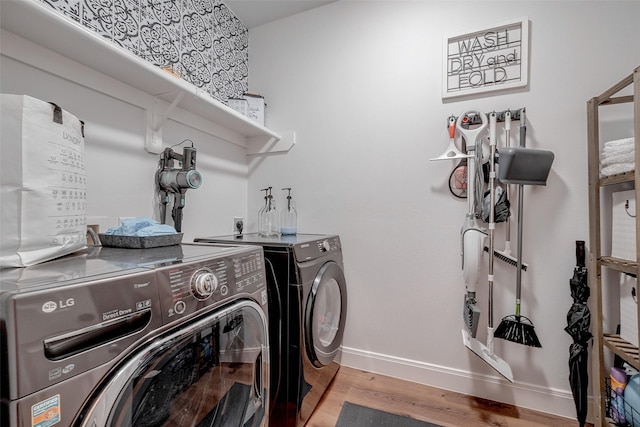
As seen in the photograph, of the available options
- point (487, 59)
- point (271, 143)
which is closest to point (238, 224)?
point (271, 143)

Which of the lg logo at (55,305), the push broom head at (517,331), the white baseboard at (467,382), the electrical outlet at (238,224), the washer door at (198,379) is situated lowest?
the white baseboard at (467,382)

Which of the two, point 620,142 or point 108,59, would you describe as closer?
point 108,59

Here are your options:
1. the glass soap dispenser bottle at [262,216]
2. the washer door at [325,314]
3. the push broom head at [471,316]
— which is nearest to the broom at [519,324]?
the push broom head at [471,316]

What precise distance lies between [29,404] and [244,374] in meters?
0.67

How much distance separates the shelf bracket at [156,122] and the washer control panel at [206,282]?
964 millimetres

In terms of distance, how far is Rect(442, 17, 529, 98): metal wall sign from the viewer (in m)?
1.66

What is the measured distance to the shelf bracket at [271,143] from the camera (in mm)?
2240

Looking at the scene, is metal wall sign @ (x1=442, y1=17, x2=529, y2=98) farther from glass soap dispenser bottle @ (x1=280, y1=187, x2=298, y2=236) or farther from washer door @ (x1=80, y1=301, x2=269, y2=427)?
washer door @ (x1=80, y1=301, x2=269, y2=427)

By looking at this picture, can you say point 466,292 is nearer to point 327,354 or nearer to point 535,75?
point 327,354

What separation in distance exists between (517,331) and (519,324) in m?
0.04

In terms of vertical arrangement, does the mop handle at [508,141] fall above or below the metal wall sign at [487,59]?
below

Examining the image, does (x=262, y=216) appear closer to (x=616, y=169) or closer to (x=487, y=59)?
(x=487, y=59)

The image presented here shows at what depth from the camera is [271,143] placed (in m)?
2.29

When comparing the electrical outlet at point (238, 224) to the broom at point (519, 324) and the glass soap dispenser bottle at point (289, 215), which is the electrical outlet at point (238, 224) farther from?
the broom at point (519, 324)
